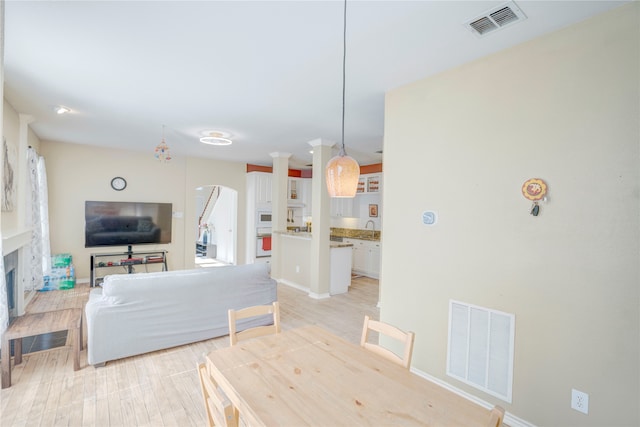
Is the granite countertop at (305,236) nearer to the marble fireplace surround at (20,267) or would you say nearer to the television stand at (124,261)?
the television stand at (124,261)

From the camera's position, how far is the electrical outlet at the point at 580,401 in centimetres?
Result: 190

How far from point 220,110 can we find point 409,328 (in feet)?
9.89

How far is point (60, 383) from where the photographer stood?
2.63 m

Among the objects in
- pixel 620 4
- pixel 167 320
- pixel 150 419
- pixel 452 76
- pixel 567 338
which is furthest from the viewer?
pixel 167 320

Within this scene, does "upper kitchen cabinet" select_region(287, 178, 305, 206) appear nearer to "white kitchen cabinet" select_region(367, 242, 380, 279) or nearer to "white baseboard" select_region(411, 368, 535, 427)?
"white kitchen cabinet" select_region(367, 242, 380, 279)

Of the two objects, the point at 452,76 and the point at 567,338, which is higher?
the point at 452,76

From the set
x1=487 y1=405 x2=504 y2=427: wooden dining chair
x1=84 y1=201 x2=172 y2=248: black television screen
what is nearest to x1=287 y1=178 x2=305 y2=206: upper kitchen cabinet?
x1=84 y1=201 x2=172 y2=248: black television screen

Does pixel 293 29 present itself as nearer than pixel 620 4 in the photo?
No

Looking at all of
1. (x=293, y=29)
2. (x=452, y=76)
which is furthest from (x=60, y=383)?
(x=452, y=76)

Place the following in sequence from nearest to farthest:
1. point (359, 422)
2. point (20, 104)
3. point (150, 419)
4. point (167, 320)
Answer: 1. point (359, 422)
2. point (150, 419)
3. point (167, 320)
4. point (20, 104)

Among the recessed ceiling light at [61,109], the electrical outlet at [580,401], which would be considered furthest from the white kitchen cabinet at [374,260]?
the recessed ceiling light at [61,109]

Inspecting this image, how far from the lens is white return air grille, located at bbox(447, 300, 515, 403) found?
223cm

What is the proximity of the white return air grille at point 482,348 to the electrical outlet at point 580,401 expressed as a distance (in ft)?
1.11

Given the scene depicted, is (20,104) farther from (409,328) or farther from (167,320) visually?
(409,328)
